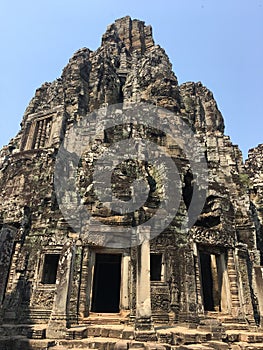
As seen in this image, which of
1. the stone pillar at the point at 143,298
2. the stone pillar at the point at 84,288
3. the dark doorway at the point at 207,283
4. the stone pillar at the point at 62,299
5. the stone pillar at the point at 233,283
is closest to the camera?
the stone pillar at the point at 143,298

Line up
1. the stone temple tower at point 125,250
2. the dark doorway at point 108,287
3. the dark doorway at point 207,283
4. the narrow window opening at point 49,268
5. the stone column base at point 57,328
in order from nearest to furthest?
the stone column base at point 57,328
the stone temple tower at point 125,250
the narrow window opening at point 49,268
the dark doorway at point 207,283
the dark doorway at point 108,287

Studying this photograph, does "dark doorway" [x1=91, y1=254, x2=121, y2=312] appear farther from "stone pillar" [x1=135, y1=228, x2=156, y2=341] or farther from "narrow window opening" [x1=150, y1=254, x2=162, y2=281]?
"stone pillar" [x1=135, y1=228, x2=156, y2=341]

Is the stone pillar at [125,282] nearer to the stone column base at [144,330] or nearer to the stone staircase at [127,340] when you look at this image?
the stone staircase at [127,340]

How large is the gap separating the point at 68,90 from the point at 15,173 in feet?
39.5

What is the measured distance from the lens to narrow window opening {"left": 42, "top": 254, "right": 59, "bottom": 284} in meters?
13.0

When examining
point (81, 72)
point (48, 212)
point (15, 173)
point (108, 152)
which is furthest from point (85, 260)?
point (81, 72)

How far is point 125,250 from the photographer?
41.7 feet

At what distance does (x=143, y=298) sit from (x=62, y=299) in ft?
9.39

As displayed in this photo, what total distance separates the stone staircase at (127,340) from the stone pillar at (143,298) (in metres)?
0.32

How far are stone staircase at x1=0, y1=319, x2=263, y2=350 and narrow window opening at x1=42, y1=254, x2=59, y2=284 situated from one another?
10.4 feet

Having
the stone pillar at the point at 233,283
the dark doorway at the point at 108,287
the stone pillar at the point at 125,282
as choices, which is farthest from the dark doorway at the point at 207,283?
the dark doorway at the point at 108,287

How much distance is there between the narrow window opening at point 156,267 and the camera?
1291 cm

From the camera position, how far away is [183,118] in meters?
22.2

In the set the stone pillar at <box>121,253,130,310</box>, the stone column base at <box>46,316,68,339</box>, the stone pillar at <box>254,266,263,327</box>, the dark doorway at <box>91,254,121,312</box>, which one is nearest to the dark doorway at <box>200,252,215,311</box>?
the stone pillar at <box>254,266,263,327</box>
